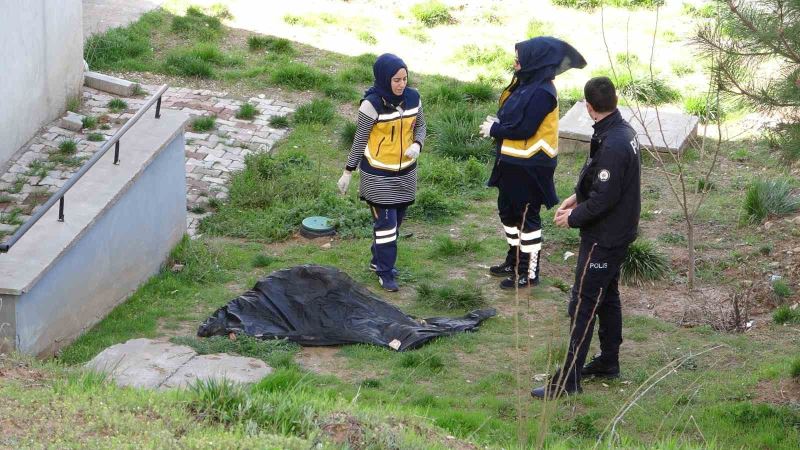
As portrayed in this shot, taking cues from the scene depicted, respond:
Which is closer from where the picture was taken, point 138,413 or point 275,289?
point 138,413

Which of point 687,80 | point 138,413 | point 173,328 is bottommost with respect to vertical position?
point 173,328

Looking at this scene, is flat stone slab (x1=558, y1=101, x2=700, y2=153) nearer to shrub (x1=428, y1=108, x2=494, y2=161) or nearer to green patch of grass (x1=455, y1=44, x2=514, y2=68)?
shrub (x1=428, y1=108, x2=494, y2=161)

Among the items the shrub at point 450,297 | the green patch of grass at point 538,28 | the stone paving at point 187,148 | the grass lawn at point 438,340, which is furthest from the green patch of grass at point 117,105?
the green patch of grass at point 538,28

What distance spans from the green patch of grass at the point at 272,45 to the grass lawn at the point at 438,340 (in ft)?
2.91

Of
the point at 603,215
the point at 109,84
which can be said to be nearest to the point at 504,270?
the point at 603,215

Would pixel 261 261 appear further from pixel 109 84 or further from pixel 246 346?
pixel 109 84

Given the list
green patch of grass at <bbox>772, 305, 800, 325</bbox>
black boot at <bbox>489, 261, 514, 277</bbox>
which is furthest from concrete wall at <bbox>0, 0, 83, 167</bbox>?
green patch of grass at <bbox>772, 305, 800, 325</bbox>

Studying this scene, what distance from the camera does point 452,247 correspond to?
9.34 m

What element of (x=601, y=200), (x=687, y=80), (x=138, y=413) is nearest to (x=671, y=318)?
(x=601, y=200)

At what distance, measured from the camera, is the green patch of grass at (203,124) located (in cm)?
1191

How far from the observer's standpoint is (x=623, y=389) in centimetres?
700

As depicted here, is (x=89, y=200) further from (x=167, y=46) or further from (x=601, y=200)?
(x=167, y=46)

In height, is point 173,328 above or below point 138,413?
below

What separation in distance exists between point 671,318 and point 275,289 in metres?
2.93
